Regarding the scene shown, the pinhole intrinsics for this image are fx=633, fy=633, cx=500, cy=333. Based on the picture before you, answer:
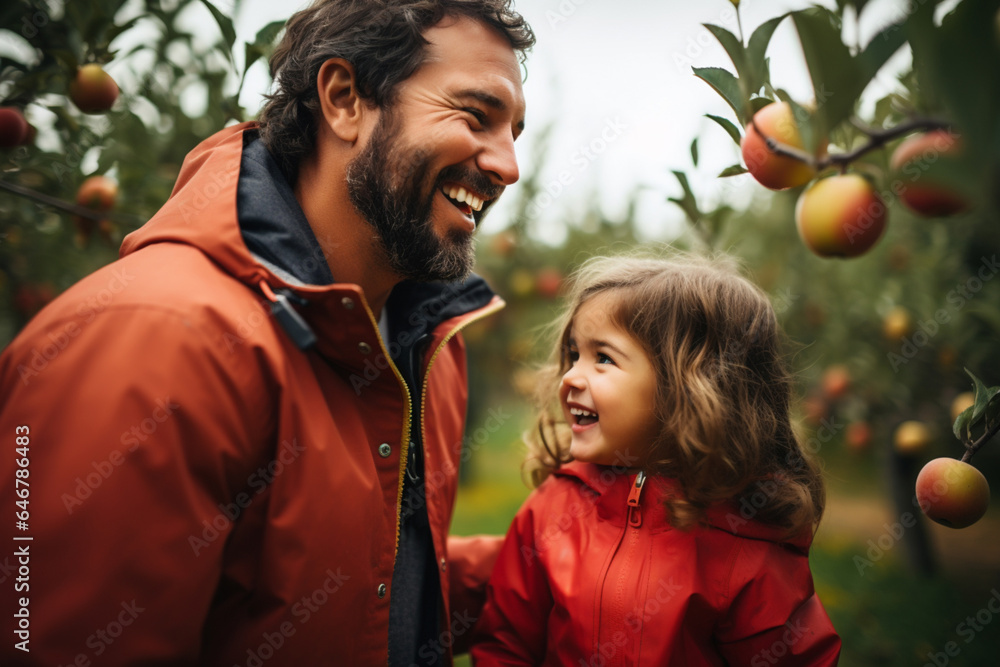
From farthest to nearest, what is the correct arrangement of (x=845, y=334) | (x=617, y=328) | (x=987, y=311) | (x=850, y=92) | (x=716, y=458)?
(x=845, y=334) < (x=987, y=311) < (x=617, y=328) < (x=716, y=458) < (x=850, y=92)

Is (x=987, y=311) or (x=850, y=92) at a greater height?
(x=850, y=92)

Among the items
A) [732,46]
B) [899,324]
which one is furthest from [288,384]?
[899,324]

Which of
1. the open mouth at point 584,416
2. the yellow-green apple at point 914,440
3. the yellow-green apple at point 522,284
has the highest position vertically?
the open mouth at point 584,416

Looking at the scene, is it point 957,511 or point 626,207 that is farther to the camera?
point 626,207

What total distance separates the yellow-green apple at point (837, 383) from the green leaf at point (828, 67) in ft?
11.4

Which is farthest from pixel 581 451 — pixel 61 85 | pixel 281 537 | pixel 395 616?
pixel 61 85

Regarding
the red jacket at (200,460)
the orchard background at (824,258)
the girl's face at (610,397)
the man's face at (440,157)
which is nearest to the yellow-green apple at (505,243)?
the orchard background at (824,258)

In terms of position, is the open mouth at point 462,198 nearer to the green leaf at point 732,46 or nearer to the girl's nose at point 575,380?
the girl's nose at point 575,380

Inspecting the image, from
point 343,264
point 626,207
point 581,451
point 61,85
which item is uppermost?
point 61,85

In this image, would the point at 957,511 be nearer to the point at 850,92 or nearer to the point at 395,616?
the point at 850,92

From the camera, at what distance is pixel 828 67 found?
2.26 ft

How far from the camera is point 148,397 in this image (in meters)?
0.99

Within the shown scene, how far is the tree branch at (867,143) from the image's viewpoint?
2.15 feet

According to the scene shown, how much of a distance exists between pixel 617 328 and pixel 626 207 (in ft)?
10.2
